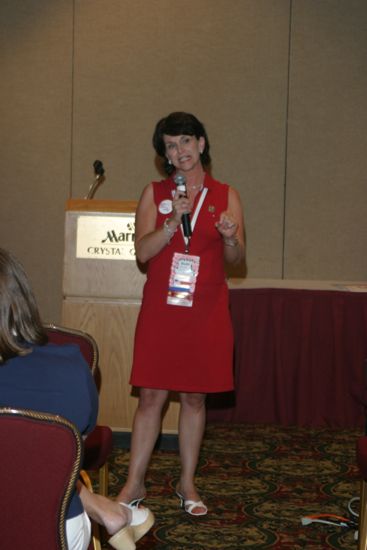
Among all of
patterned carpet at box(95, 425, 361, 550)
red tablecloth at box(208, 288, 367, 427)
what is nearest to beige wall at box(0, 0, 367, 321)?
red tablecloth at box(208, 288, 367, 427)

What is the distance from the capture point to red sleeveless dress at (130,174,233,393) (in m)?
3.36

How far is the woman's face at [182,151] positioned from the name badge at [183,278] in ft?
1.26

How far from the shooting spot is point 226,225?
318 centimetres

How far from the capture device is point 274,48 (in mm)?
6324

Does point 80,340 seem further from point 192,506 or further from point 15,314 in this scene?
point 192,506

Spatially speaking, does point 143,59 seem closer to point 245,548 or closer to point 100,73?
point 100,73

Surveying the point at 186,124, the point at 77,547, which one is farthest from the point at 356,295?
the point at 77,547

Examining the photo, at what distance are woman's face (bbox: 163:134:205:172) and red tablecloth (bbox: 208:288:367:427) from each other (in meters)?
1.87

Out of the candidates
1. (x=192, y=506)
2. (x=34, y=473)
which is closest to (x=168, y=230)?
(x=192, y=506)

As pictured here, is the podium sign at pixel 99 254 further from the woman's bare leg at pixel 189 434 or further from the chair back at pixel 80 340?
the chair back at pixel 80 340

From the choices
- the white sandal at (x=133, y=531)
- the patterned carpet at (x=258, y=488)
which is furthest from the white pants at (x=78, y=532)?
the patterned carpet at (x=258, y=488)

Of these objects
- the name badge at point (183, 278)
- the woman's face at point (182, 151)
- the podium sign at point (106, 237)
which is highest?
the woman's face at point (182, 151)

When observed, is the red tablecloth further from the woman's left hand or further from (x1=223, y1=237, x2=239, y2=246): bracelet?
the woman's left hand

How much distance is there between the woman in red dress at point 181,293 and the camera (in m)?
3.35
